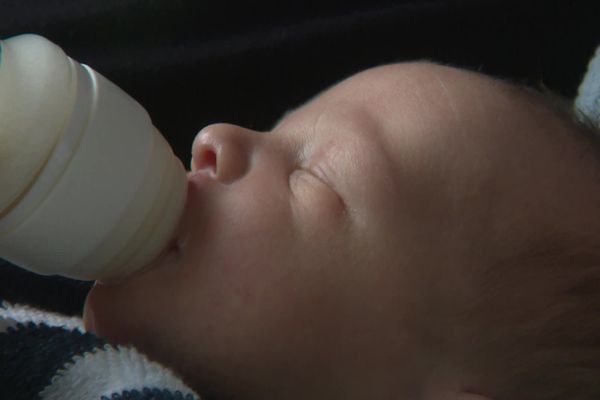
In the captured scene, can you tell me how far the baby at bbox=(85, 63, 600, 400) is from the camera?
0.76 meters

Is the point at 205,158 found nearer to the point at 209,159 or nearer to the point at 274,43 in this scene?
the point at 209,159

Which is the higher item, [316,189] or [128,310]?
[316,189]

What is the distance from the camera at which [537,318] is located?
80 cm

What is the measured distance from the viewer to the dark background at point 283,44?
1223 millimetres

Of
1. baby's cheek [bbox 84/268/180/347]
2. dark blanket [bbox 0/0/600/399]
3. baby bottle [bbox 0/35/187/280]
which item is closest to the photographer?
baby bottle [bbox 0/35/187/280]

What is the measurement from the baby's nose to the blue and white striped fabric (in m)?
0.19

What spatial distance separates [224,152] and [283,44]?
1.64 feet

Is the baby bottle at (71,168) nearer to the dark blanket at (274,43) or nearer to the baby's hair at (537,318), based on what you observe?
the baby's hair at (537,318)

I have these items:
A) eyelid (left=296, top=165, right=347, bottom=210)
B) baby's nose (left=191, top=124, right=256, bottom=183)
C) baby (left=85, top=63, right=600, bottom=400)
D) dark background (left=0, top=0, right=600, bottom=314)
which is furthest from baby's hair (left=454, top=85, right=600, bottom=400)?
dark background (left=0, top=0, right=600, bottom=314)

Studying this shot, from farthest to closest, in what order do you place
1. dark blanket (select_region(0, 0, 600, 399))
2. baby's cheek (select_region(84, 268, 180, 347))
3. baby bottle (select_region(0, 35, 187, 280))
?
dark blanket (select_region(0, 0, 600, 399))
baby's cheek (select_region(84, 268, 180, 347))
baby bottle (select_region(0, 35, 187, 280))

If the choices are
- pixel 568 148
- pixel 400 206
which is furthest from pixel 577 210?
pixel 400 206

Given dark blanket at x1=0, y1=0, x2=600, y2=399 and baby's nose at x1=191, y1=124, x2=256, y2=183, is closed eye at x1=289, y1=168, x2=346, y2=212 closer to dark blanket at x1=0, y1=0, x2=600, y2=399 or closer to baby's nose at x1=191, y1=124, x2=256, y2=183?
baby's nose at x1=191, y1=124, x2=256, y2=183

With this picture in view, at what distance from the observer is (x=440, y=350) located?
0.80m

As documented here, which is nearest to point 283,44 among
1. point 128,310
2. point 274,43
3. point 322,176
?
point 274,43
